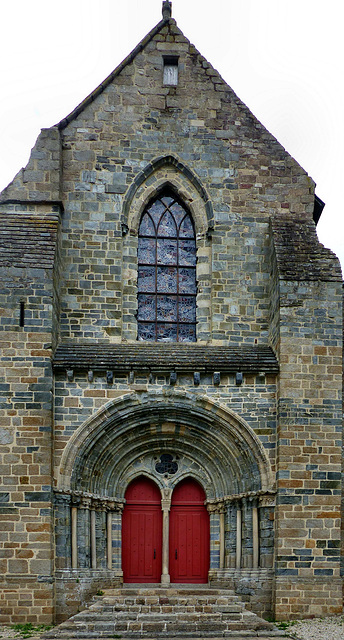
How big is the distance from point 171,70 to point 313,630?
32.9 ft

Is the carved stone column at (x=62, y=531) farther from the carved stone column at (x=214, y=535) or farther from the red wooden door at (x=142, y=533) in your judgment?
the carved stone column at (x=214, y=535)

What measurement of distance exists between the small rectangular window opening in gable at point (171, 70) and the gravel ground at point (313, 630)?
962 centimetres

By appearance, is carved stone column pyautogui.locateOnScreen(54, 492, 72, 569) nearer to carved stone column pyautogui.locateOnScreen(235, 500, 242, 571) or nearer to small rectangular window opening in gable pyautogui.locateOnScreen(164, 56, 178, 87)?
carved stone column pyautogui.locateOnScreen(235, 500, 242, 571)

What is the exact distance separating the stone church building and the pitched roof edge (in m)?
0.04

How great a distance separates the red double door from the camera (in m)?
13.6

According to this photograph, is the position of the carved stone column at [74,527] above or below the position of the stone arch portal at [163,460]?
below

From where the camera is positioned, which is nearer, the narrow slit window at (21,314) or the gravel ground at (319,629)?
the gravel ground at (319,629)

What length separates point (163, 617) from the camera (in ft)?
37.5

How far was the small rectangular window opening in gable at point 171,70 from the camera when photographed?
14688 millimetres

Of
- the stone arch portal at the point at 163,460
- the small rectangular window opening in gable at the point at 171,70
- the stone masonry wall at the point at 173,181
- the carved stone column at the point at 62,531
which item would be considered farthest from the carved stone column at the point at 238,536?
the small rectangular window opening in gable at the point at 171,70

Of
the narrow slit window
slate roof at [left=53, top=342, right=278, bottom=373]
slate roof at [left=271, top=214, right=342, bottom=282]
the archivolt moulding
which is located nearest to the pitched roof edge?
the narrow slit window

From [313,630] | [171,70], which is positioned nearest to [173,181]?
[171,70]

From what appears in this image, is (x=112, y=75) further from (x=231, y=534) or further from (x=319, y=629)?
(x=319, y=629)

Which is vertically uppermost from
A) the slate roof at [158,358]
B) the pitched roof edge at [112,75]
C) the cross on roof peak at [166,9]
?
the cross on roof peak at [166,9]
